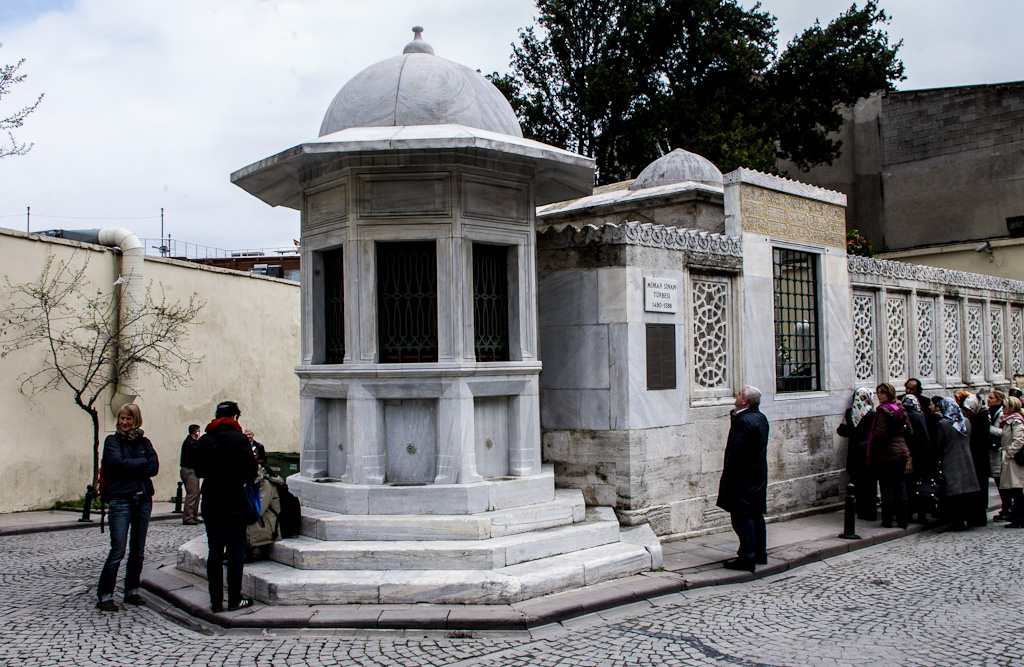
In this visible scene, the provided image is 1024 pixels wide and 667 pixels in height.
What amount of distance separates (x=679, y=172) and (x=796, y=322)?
117 inches

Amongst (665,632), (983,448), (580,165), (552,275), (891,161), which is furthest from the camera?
(891,161)

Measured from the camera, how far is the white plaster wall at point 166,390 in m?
12.5

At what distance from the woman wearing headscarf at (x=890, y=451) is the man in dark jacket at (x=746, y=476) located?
265 cm

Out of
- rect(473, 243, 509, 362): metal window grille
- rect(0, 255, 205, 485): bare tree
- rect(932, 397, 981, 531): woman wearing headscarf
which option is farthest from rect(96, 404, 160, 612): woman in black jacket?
rect(932, 397, 981, 531): woman wearing headscarf

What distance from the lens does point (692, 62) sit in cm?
2828

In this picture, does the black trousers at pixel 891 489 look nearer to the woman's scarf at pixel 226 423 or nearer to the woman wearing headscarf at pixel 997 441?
the woman wearing headscarf at pixel 997 441

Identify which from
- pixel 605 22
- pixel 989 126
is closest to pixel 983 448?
pixel 989 126

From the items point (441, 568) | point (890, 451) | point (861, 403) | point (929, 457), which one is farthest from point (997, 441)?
point (441, 568)

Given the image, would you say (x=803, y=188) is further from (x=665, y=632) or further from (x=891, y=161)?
(x=891, y=161)

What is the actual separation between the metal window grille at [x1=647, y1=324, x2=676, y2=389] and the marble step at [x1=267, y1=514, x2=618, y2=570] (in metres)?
2.44

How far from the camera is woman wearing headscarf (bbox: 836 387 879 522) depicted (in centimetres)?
973

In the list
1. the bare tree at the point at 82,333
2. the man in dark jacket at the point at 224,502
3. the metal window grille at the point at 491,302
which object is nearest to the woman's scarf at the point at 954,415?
the metal window grille at the point at 491,302

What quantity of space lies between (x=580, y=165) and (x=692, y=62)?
→ 75.0ft

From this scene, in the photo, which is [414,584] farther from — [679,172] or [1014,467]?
[679,172]
